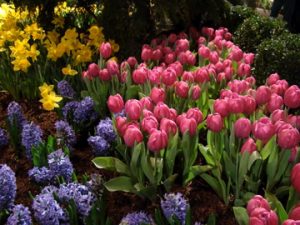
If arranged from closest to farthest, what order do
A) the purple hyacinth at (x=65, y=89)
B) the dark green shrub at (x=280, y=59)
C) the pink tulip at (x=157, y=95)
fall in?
the pink tulip at (x=157, y=95), the purple hyacinth at (x=65, y=89), the dark green shrub at (x=280, y=59)

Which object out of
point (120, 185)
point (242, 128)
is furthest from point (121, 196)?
point (242, 128)

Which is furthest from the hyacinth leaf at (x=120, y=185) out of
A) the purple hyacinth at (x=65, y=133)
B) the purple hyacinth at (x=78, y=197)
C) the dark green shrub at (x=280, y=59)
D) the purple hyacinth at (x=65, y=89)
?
the dark green shrub at (x=280, y=59)

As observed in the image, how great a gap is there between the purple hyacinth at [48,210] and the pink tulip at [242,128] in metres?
0.76

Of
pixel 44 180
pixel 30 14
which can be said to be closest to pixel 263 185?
pixel 44 180

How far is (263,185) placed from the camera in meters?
2.25

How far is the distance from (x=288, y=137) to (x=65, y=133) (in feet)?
4.04

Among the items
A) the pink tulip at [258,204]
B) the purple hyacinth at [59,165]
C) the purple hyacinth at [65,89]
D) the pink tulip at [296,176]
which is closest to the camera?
the pink tulip at [258,204]

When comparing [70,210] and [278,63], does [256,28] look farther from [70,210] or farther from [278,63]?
[70,210]

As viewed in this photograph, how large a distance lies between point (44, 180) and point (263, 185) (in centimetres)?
97

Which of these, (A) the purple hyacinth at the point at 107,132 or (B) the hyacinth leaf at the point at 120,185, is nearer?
(B) the hyacinth leaf at the point at 120,185

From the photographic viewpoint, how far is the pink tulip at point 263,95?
2359mm

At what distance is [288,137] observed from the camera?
6.37 ft

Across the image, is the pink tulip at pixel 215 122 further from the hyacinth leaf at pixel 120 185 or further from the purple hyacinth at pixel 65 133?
the purple hyacinth at pixel 65 133

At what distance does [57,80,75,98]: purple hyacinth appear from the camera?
318 cm
